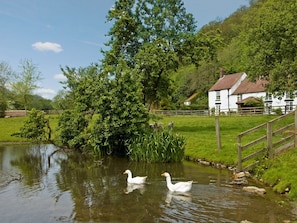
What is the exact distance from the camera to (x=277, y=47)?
2959cm

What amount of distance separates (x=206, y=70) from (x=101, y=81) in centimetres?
7181

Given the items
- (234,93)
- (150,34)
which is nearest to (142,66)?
(150,34)

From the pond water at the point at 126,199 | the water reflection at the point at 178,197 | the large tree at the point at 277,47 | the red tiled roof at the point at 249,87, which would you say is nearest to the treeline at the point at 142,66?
the large tree at the point at 277,47

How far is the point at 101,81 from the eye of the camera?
22406mm

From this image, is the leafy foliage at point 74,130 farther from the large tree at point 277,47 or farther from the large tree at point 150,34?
the large tree at point 277,47

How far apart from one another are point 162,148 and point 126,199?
8.29 meters

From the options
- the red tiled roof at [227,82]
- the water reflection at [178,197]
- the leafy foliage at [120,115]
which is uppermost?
the red tiled roof at [227,82]

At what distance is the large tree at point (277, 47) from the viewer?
27.8 metres

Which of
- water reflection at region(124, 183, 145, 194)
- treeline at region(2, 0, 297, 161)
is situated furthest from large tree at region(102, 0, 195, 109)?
water reflection at region(124, 183, 145, 194)

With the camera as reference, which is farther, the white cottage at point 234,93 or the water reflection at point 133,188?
the white cottage at point 234,93

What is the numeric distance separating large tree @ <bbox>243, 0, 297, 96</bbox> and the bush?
13.6 m

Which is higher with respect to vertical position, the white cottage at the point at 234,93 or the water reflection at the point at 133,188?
the white cottage at the point at 234,93

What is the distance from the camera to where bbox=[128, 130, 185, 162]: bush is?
1911 centimetres

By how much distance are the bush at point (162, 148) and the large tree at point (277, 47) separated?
44.6 feet
